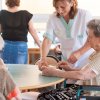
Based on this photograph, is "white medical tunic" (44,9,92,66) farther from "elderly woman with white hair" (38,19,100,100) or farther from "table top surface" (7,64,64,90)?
"elderly woman with white hair" (38,19,100,100)

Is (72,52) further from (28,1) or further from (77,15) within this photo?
(28,1)

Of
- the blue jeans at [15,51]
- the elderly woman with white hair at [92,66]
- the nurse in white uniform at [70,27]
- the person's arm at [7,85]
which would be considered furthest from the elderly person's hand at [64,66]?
the blue jeans at [15,51]

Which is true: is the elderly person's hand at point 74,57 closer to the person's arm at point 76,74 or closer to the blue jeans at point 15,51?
the person's arm at point 76,74

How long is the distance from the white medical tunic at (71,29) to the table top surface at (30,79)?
0.39m

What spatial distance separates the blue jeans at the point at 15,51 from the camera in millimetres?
4004

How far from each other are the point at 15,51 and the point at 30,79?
1.68 m

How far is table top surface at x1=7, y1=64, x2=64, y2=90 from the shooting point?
2184 mm

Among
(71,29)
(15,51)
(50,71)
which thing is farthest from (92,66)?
(15,51)

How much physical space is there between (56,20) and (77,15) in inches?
8.2

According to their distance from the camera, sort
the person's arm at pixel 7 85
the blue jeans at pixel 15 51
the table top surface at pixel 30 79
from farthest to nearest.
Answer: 1. the blue jeans at pixel 15 51
2. the table top surface at pixel 30 79
3. the person's arm at pixel 7 85

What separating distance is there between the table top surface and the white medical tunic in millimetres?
393

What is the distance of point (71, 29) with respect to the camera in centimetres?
279

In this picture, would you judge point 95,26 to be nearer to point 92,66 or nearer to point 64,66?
point 92,66

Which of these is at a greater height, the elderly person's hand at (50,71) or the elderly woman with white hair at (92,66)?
the elderly woman with white hair at (92,66)
